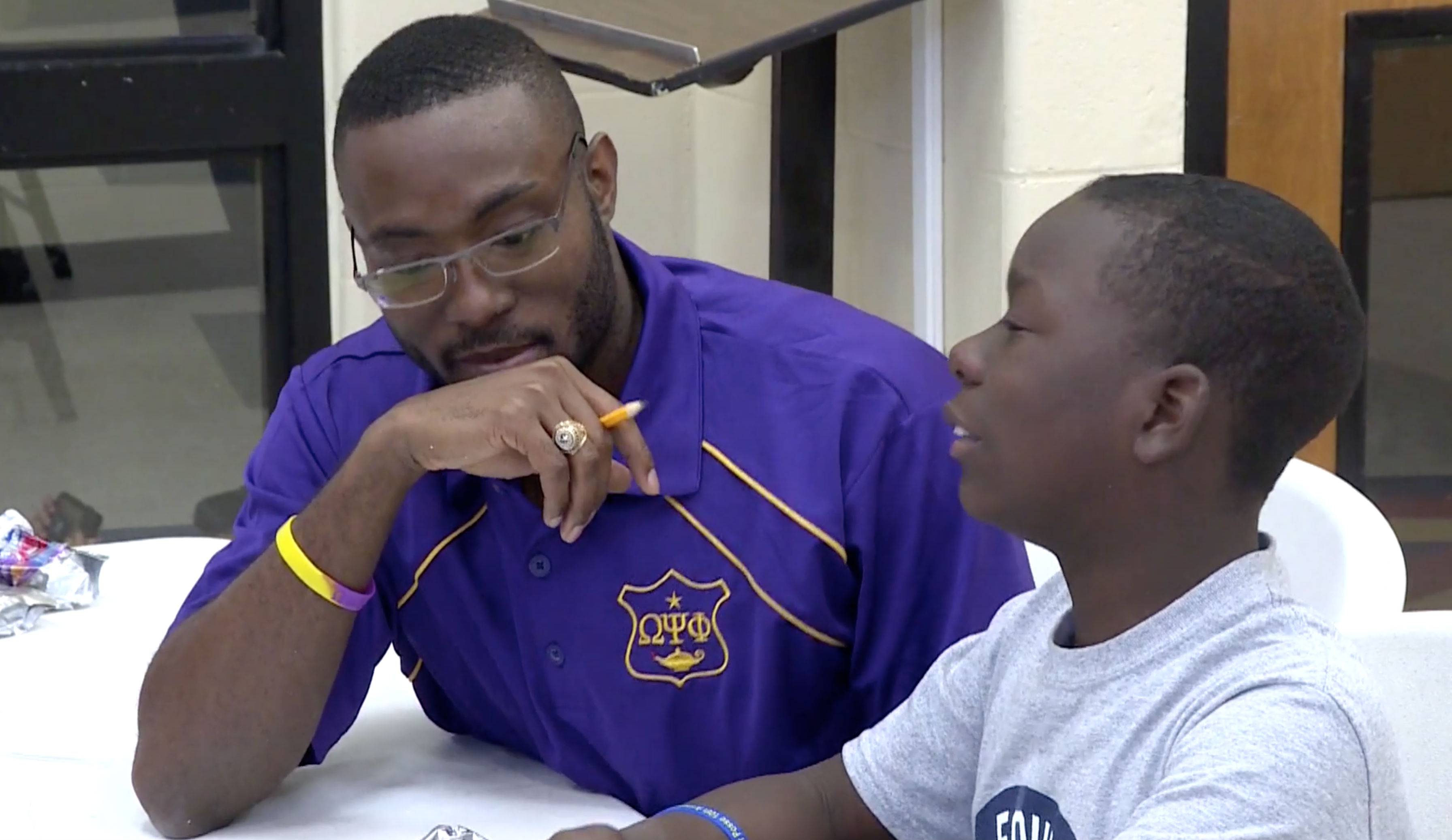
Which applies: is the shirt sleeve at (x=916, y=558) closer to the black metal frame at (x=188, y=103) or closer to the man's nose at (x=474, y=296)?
the man's nose at (x=474, y=296)

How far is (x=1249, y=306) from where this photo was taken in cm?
99

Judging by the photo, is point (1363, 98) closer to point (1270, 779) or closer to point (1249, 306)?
point (1249, 306)

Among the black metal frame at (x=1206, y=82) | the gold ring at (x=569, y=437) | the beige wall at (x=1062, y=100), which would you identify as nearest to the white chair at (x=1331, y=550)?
the gold ring at (x=569, y=437)

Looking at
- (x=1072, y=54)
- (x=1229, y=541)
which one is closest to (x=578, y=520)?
(x=1229, y=541)

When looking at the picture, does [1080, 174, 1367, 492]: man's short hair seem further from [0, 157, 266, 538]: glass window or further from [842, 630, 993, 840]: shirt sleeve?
[0, 157, 266, 538]: glass window

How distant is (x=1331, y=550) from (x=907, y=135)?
145 cm

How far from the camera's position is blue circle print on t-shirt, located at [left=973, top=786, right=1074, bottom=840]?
103 cm

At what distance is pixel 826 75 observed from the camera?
2.70 metres

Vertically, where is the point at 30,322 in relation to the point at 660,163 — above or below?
below

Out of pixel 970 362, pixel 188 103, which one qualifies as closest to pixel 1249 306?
pixel 970 362

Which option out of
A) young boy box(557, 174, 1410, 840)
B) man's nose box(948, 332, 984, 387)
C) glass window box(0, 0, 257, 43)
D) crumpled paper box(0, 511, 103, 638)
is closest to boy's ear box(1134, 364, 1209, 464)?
young boy box(557, 174, 1410, 840)

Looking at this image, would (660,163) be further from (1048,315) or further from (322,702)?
(1048,315)

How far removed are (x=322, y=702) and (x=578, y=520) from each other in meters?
0.26

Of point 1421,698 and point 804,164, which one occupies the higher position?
point 804,164
